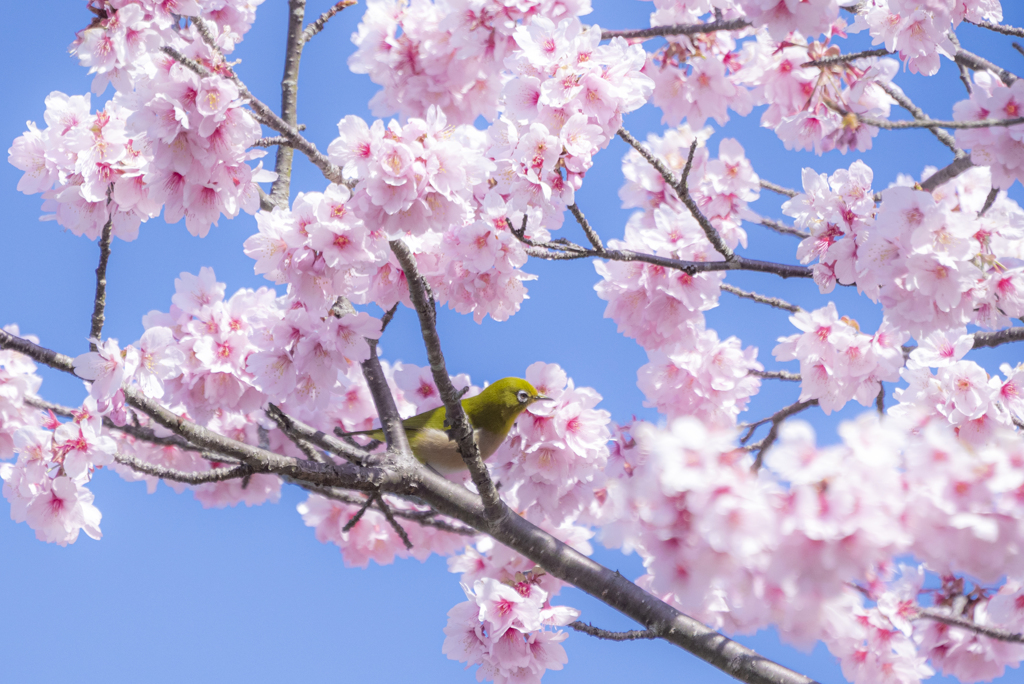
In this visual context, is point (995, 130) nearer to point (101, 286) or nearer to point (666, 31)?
point (666, 31)

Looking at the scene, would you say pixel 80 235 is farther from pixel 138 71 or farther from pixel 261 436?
pixel 261 436

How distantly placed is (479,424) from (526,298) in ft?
3.44

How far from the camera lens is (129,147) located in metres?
2.71

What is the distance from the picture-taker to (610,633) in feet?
9.41

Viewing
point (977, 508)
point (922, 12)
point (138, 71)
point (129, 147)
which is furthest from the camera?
point (922, 12)

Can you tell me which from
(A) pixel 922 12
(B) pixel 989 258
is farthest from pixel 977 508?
(A) pixel 922 12

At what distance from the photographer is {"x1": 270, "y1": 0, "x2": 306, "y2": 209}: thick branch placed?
4.30 meters

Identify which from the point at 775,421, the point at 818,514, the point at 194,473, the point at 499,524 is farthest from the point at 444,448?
the point at 818,514

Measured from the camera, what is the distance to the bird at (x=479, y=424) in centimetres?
382

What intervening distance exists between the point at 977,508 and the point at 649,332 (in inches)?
92.0

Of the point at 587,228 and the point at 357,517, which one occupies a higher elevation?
the point at 587,228

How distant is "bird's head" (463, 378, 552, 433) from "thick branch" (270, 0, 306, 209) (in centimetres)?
159

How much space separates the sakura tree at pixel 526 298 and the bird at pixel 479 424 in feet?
0.42

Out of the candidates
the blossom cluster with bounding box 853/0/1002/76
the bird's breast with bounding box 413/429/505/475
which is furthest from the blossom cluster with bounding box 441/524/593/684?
the blossom cluster with bounding box 853/0/1002/76
